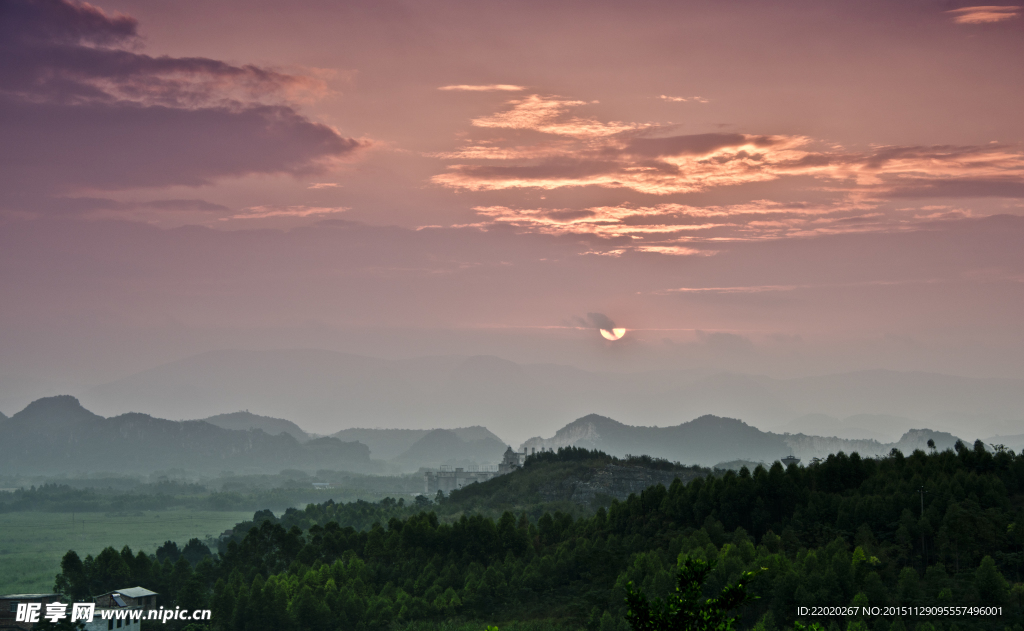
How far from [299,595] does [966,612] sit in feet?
218

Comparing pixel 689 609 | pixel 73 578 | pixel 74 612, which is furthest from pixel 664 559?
pixel 73 578

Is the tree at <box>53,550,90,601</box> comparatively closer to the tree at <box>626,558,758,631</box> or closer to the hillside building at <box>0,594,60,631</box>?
the hillside building at <box>0,594,60,631</box>

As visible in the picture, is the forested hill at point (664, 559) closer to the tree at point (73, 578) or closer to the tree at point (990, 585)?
the tree at point (990, 585)

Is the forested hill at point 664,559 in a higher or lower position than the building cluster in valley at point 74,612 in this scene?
higher

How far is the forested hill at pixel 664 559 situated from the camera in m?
82.6

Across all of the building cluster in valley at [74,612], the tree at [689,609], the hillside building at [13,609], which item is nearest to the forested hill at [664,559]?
the building cluster in valley at [74,612]

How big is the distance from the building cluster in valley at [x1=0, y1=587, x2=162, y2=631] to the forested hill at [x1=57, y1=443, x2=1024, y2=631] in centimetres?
881

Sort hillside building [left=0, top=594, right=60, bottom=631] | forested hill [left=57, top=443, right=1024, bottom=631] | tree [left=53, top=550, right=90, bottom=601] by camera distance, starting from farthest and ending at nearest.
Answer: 1. tree [left=53, top=550, right=90, bottom=601]
2. hillside building [left=0, top=594, right=60, bottom=631]
3. forested hill [left=57, top=443, right=1024, bottom=631]

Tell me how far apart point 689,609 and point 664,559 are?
68915 mm

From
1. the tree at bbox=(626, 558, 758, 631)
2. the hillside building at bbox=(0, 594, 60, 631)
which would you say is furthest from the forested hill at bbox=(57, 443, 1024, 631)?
the tree at bbox=(626, 558, 758, 631)

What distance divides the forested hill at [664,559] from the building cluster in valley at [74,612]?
8808mm

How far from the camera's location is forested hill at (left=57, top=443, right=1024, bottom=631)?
82562 millimetres

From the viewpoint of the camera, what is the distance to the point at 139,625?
9800cm

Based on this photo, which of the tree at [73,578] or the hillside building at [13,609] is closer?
the hillside building at [13,609]
